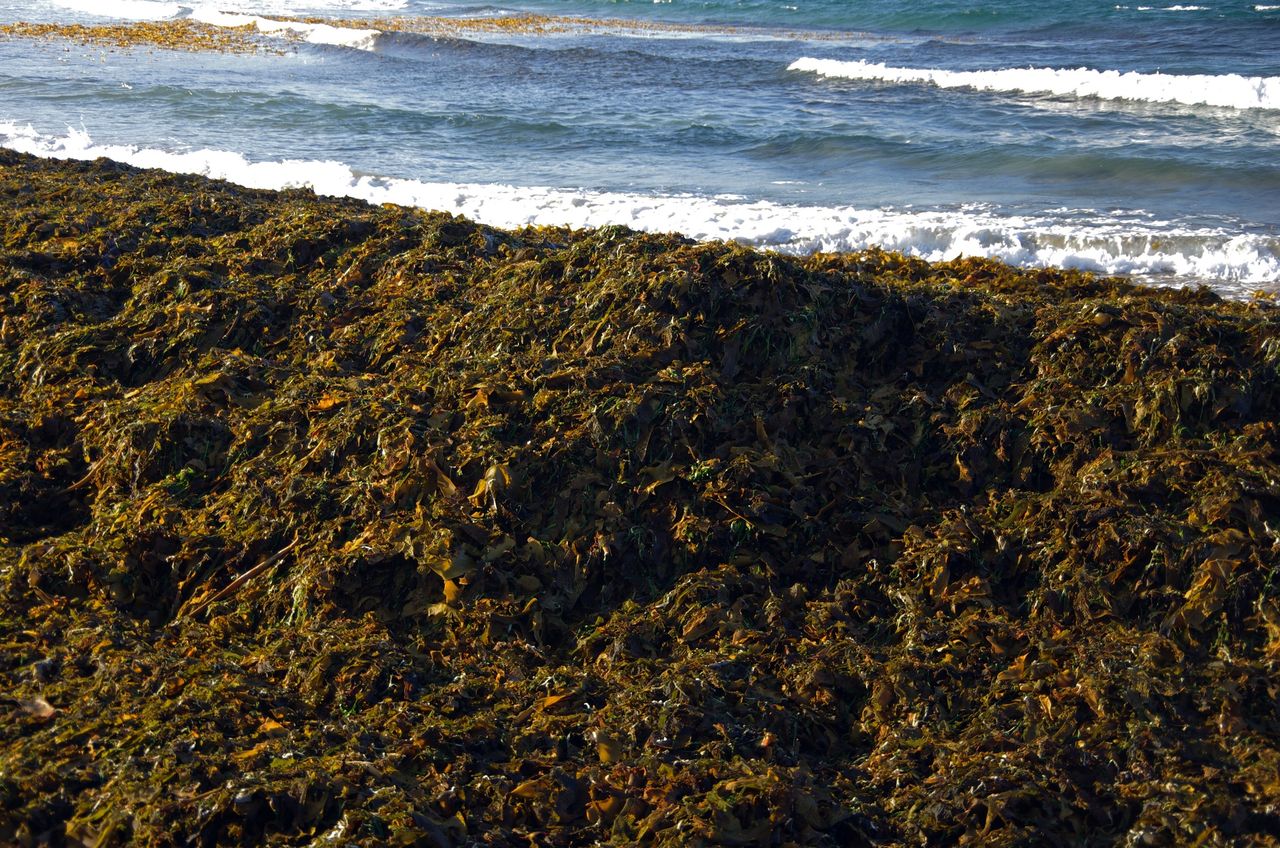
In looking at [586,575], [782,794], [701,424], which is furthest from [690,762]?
[701,424]

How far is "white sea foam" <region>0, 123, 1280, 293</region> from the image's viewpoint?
7.18 m

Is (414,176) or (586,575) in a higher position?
(414,176)

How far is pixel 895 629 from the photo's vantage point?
3041 mm

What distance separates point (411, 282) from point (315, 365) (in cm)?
71

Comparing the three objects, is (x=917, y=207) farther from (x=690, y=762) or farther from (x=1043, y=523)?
(x=690, y=762)

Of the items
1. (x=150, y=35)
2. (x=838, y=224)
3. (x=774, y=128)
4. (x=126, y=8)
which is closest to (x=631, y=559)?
(x=838, y=224)

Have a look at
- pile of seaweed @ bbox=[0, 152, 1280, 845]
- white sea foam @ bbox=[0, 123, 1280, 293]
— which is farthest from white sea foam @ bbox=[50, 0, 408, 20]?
pile of seaweed @ bbox=[0, 152, 1280, 845]

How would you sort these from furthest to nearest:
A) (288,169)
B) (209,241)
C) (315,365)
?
1. (288,169)
2. (209,241)
3. (315,365)

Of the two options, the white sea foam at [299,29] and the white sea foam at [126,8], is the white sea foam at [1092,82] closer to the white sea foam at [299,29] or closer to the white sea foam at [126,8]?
the white sea foam at [299,29]

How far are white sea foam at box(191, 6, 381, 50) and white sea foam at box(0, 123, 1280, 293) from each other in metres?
12.2

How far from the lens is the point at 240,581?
3225 millimetres

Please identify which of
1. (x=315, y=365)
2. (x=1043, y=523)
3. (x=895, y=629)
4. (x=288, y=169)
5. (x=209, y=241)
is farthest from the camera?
(x=288, y=169)

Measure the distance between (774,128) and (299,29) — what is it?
1513cm

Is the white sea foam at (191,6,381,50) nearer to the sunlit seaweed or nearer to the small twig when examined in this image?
the sunlit seaweed
